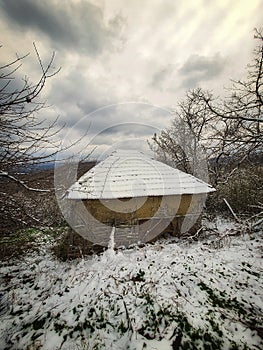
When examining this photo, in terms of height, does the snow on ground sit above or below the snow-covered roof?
below

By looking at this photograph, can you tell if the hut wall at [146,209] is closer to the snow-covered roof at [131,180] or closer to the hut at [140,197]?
the hut at [140,197]

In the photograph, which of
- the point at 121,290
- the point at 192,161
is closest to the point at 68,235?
the point at 121,290

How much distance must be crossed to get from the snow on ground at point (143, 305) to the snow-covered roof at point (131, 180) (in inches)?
125

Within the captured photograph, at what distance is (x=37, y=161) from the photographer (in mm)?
2867

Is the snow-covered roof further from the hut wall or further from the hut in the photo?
the hut wall

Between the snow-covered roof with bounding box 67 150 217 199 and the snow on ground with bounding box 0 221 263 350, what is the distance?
10.4ft

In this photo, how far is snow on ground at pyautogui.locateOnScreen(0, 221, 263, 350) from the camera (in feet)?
9.94

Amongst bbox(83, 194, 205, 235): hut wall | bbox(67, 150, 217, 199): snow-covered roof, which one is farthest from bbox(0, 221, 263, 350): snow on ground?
bbox(67, 150, 217, 199): snow-covered roof

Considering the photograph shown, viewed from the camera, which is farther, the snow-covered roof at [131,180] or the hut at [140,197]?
the hut at [140,197]

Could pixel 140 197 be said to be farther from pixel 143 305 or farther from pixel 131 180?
pixel 143 305

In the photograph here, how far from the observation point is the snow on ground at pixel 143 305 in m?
3.03

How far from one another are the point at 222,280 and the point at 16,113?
19.1 ft

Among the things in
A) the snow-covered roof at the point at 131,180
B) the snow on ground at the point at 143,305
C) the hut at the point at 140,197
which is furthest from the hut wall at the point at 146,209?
the snow on ground at the point at 143,305

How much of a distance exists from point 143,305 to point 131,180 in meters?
6.00
